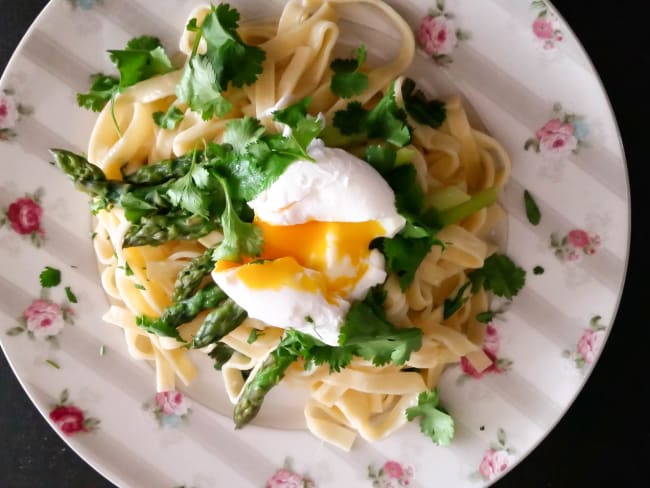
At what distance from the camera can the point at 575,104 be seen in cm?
312

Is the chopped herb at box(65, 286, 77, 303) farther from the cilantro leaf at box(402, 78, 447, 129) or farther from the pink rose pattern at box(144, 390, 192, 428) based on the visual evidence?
the cilantro leaf at box(402, 78, 447, 129)

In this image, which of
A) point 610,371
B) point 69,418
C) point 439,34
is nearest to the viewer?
point 439,34

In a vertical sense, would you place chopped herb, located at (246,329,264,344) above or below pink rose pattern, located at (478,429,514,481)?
below

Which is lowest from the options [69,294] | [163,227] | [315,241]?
[69,294]

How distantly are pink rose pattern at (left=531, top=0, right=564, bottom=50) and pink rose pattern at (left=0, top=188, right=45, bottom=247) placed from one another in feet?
8.22

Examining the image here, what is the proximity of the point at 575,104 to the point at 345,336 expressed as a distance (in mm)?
1500

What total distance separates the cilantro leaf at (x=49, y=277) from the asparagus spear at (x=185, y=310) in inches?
19.8

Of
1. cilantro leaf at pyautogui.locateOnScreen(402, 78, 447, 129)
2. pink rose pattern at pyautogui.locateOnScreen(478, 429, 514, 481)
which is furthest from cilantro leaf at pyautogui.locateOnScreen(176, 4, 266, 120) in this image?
pink rose pattern at pyautogui.locateOnScreen(478, 429, 514, 481)

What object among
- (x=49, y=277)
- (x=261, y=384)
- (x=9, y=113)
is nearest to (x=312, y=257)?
(x=261, y=384)

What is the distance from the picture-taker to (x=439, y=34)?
314 centimetres

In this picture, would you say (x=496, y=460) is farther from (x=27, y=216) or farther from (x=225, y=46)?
(x=27, y=216)

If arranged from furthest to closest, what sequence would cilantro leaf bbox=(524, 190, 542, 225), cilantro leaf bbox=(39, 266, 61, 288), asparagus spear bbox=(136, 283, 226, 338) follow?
cilantro leaf bbox=(39, 266, 61, 288), asparagus spear bbox=(136, 283, 226, 338), cilantro leaf bbox=(524, 190, 542, 225)

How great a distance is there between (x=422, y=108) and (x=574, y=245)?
38.5 inches

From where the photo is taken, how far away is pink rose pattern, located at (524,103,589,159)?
3137mm
